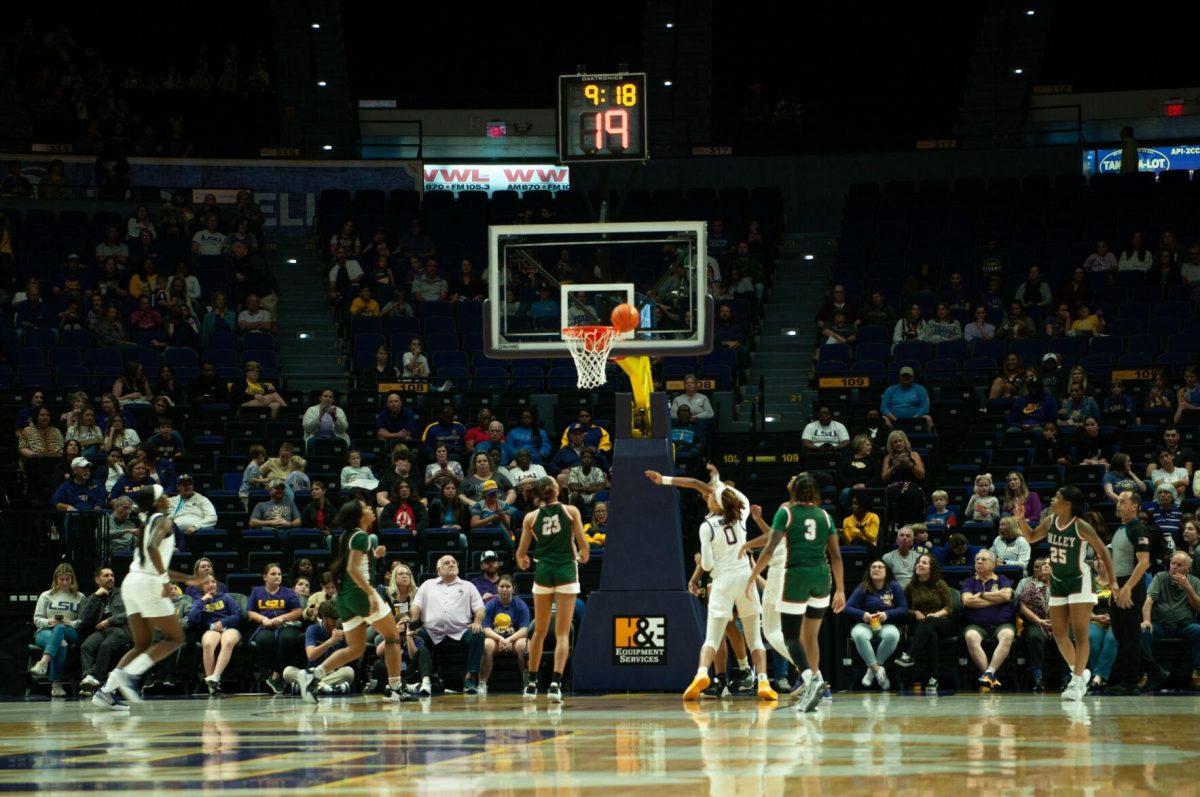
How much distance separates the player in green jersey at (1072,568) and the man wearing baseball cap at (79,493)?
1137 centimetres

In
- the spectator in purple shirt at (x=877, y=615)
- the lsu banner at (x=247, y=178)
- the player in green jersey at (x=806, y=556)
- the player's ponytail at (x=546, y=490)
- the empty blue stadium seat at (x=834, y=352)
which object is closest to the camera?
Answer: the player in green jersey at (x=806, y=556)

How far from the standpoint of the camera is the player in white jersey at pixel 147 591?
43.9 feet

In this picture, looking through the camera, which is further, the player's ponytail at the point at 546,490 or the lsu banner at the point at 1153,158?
the lsu banner at the point at 1153,158

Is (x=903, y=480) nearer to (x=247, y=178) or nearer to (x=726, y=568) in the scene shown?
(x=726, y=568)

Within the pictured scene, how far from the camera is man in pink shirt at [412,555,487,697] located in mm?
16125

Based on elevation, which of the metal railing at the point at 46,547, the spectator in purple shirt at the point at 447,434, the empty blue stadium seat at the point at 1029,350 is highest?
the empty blue stadium seat at the point at 1029,350

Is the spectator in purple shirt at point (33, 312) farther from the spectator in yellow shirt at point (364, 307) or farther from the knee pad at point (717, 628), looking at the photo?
the knee pad at point (717, 628)

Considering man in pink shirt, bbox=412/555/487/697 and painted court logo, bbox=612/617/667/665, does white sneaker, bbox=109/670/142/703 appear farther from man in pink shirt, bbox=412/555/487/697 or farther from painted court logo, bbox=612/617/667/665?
painted court logo, bbox=612/617/667/665

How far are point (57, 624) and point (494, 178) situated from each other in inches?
635

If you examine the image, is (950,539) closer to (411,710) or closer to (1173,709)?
(1173,709)

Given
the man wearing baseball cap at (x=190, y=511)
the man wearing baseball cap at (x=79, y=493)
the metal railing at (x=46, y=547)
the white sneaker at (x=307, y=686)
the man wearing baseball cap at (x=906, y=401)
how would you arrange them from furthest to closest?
the man wearing baseball cap at (x=906, y=401)
the man wearing baseball cap at (x=79, y=493)
the man wearing baseball cap at (x=190, y=511)
the metal railing at (x=46, y=547)
the white sneaker at (x=307, y=686)

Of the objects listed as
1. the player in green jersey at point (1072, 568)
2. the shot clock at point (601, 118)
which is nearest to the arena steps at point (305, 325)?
the shot clock at point (601, 118)

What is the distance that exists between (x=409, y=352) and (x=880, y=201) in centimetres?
911

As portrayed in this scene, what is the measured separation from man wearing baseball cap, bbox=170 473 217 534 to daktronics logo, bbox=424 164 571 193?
12644 mm
